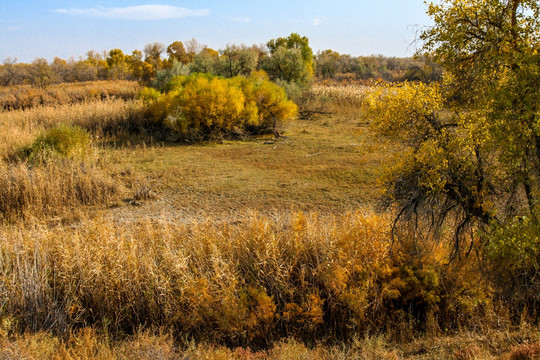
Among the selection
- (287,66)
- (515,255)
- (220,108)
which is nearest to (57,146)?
(220,108)

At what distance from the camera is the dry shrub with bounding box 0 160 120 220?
6965 mm

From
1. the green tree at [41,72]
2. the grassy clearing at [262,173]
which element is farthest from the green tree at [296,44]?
the green tree at [41,72]

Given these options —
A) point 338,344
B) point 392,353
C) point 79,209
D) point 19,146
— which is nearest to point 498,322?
point 392,353

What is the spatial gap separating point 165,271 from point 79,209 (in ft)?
9.83

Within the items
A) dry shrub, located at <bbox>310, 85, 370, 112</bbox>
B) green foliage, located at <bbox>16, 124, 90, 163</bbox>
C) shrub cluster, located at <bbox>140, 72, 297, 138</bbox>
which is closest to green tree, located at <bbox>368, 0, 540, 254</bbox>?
green foliage, located at <bbox>16, 124, 90, 163</bbox>

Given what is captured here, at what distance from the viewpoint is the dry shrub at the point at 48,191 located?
22.9ft

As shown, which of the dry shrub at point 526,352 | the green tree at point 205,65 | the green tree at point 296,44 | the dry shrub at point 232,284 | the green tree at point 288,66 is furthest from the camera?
the green tree at point 296,44

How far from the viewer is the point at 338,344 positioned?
15.2 ft

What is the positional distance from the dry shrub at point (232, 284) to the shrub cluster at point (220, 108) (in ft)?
26.1

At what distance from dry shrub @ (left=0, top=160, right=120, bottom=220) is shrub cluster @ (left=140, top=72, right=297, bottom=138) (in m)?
5.25

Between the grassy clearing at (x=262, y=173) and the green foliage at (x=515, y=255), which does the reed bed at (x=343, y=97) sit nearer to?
the grassy clearing at (x=262, y=173)

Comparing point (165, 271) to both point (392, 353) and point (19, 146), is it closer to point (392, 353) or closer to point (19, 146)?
point (392, 353)

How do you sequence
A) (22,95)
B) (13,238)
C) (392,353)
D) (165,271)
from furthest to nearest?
(22,95), (13,238), (165,271), (392,353)

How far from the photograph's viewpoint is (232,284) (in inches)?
183
